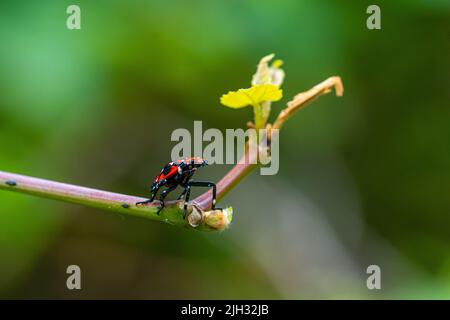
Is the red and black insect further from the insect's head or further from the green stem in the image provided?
the green stem

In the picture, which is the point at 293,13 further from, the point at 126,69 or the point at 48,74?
the point at 48,74

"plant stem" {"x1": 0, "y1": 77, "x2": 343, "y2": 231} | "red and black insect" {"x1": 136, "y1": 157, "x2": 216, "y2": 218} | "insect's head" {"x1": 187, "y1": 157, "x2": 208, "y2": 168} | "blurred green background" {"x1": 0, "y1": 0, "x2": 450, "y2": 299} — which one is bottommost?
"plant stem" {"x1": 0, "y1": 77, "x2": 343, "y2": 231}

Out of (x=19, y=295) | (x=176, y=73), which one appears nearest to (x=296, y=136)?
→ (x=176, y=73)

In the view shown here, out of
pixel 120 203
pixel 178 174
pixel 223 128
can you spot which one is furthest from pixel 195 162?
pixel 223 128

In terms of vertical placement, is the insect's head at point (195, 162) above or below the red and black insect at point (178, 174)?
above

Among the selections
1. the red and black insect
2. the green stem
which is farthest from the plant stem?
the red and black insect

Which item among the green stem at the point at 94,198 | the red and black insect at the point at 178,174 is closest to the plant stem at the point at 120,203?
the green stem at the point at 94,198

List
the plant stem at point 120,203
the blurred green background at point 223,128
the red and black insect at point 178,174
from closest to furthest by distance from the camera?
the plant stem at point 120,203 < the red and black insect at point 178,174 < the blurred green background at point 223,128

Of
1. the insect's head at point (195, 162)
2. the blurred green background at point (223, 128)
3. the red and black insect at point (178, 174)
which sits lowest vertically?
the red and black insect at point (178, 174)

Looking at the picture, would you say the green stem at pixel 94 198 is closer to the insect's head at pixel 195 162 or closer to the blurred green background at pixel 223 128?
the insect's head at pixel 195 162

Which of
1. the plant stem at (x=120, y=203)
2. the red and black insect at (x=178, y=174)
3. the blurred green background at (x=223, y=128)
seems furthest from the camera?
the blurred green background at (x=223, y=128)
